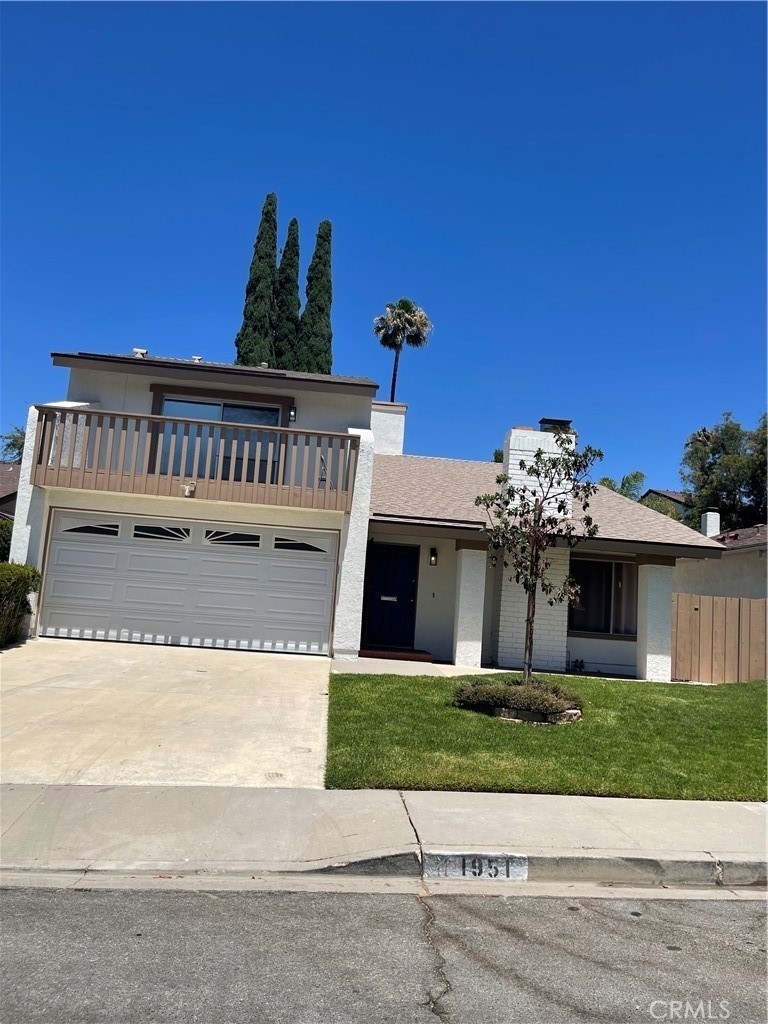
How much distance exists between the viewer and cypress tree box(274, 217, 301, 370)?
36.8 meters

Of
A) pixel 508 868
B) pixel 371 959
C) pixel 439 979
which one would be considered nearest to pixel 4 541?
pixel 508 868

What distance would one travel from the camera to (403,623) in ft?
50.9

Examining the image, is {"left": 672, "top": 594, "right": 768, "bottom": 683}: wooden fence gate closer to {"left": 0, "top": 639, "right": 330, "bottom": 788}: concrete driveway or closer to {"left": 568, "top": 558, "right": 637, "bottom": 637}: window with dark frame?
{"left": 568, "top": 558, "right": 637, "bottom": 637}: window with dark frame

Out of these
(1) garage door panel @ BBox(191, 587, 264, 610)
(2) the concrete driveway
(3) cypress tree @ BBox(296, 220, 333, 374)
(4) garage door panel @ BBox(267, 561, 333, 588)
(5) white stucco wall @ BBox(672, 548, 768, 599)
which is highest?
(3) cypress tree @ BBox(296, 220, 333, 374)

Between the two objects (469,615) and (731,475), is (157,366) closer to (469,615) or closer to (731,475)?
(469,615)

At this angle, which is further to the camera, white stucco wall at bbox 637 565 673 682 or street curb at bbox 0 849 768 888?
white stucco wall at bbox 637 565 673 682

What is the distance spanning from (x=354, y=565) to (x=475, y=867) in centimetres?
839

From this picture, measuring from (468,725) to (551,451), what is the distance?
8.12m

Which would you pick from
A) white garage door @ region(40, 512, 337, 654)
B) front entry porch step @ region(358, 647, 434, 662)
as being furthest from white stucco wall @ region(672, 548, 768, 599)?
white garage door @ region(40, 512, 337, 654)

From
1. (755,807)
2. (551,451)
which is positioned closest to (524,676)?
(755,807)

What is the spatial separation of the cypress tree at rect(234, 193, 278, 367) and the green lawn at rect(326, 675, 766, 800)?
2631cm

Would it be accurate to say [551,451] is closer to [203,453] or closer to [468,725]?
[203,453]

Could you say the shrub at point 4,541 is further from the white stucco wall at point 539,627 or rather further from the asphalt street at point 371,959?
the asphalt street at point 371,959

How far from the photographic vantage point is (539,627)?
14859mm
